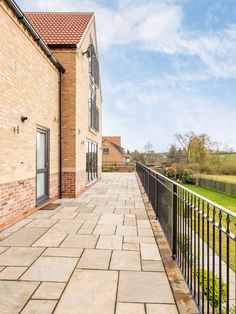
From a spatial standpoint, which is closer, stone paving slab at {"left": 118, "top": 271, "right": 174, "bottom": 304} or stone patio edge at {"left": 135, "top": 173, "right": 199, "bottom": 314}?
stone patio edge at {"left": 135, "top": 173, "right": 199, "bottom": 314}

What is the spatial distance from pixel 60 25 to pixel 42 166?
607cm

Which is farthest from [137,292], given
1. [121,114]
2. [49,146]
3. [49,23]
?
[121,114]

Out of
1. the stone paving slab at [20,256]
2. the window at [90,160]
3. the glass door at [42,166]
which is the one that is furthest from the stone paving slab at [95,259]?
the window at [90,160]

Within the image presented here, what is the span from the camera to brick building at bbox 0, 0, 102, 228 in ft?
17.7

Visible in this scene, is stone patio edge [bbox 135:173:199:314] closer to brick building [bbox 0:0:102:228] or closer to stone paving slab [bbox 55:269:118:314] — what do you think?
stone paving slab [bbox 55:269:118:314]

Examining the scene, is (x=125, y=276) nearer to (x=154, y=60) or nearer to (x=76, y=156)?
(x=76, y=156)

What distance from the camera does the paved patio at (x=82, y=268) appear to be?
8.43 feet

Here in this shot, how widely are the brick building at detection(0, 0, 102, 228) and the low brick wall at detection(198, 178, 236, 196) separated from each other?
16.5 meters

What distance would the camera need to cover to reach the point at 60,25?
414 inches

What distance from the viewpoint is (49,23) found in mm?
10688

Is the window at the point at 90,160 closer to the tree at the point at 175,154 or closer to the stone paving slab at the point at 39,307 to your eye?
the stone paving slab at the point at 39,307

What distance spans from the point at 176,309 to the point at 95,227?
3.11 metres

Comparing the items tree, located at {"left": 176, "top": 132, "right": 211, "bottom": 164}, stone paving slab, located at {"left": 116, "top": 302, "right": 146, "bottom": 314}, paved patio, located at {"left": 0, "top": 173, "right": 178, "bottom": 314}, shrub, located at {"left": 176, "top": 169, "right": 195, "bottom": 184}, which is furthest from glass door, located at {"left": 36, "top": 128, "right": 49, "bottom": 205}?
tree, located at {"left": 176, "top": 132, "right": 211, "bottom": 164}

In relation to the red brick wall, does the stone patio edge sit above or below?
below
